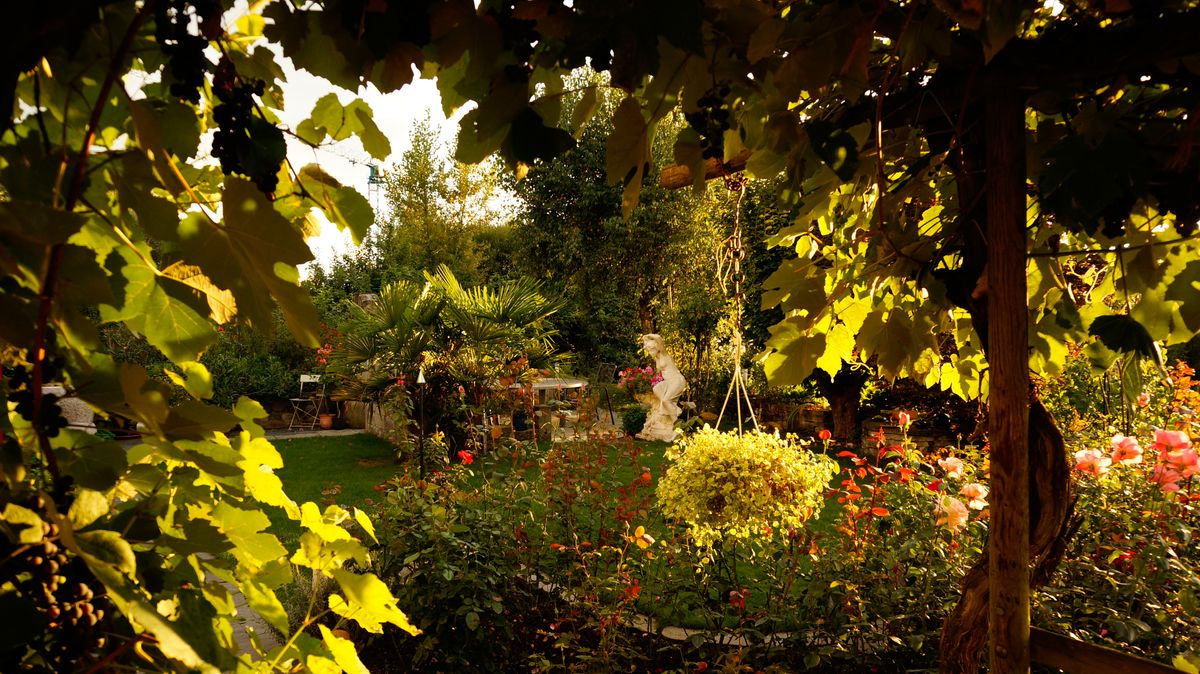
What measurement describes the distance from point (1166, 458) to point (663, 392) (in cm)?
704

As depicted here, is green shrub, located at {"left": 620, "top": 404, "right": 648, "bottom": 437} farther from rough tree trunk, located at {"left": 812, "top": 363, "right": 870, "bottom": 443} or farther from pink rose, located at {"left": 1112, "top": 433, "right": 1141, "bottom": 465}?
pink rose, located at {"left": 1112, "top": 433, "right": 1141, "bottom": 465}

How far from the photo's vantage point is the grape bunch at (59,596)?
0.44 metres

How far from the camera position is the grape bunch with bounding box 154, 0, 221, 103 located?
57 centimetres

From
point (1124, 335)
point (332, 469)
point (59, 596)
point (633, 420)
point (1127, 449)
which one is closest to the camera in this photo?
point (59, 596)

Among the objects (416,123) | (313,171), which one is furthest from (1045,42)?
(416,123)

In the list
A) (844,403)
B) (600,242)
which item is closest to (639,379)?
(844,403)

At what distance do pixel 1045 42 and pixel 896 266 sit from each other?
1.73ft

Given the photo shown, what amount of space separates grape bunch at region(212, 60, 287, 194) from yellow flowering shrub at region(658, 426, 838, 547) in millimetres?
2521

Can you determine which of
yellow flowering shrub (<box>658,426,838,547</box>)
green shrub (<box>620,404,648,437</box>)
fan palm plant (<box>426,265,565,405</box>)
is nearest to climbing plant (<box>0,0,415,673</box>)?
yellow flowering shrub (<box>658,426,838,547</box>)

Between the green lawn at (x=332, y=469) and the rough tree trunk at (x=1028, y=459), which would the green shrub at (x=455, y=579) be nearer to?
the rough tree trunk at (x=1028, y=459)

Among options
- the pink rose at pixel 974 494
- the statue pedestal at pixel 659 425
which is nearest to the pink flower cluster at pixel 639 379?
the statue pedestal at pixel 659 425

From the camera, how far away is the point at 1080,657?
46.0 inches

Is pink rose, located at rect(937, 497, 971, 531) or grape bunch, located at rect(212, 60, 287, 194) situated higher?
grape bunch, located at rect(212, 60, 287, 194)

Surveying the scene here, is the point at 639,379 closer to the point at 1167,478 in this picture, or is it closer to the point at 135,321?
the point at 1167,478
